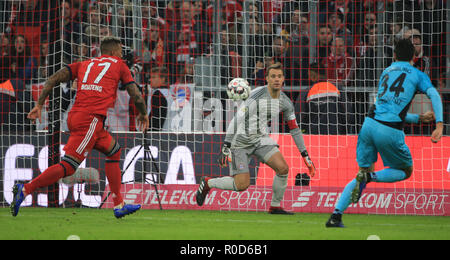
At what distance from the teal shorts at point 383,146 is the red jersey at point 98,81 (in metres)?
2.82

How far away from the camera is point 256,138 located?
988 cm

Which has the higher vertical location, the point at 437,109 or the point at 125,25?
the point at 125,25

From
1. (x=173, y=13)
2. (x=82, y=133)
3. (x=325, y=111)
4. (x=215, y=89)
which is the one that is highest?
(x=173, y=13)

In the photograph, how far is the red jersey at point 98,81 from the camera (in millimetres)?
8016

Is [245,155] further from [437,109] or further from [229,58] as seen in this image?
[437,109]

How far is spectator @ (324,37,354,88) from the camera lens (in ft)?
41.2

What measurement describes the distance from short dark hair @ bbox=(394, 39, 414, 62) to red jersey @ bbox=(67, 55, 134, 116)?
3.08 meters

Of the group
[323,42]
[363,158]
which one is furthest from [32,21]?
[363,158]

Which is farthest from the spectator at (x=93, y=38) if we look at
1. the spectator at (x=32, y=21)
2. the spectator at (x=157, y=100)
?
the spectator at (x=157, y=100)

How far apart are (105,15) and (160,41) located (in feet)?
3.89

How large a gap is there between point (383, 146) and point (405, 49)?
106cm

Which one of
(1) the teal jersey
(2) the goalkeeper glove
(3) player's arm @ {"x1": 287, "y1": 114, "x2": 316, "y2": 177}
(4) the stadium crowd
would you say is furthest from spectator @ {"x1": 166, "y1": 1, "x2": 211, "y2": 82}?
(1) the teal jersey

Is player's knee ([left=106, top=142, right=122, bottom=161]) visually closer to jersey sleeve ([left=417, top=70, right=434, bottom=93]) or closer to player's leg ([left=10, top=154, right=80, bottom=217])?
player's leg ([left=10, top=154, right=80, bottom=217])
